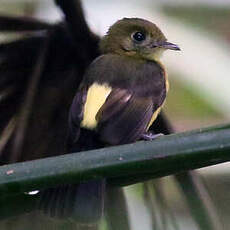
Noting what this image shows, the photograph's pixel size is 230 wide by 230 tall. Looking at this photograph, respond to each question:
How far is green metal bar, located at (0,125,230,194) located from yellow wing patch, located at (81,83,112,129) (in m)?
0.74

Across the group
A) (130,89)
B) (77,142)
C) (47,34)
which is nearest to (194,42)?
(47,34)

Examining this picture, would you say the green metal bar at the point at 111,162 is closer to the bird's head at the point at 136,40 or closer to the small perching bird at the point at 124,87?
the small perching bird at the point at 124,87

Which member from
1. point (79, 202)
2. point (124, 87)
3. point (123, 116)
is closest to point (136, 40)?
point (124, 87)

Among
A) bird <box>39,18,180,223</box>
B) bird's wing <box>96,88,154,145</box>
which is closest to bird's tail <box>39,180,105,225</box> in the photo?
bird <box>39,18,180,223</box>

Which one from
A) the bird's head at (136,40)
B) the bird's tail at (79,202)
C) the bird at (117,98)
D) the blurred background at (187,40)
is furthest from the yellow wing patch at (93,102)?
the blurred background at (187,40)

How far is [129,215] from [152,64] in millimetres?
862

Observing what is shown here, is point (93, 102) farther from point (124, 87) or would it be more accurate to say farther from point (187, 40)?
point (187, 40)

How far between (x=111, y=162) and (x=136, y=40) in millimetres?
1575

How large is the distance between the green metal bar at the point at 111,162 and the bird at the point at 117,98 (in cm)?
49

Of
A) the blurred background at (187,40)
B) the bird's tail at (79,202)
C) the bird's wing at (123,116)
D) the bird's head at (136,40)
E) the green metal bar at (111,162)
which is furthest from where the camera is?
the blurred background at (187,40)

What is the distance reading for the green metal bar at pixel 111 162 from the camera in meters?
1.84

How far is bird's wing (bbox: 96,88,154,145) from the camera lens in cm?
255

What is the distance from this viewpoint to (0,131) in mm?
3404

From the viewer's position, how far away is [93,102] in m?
2.74
